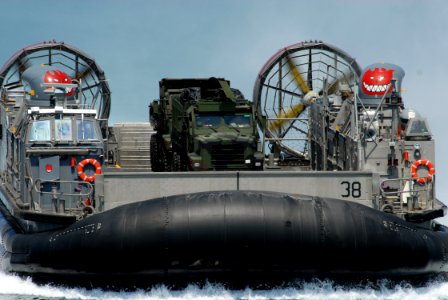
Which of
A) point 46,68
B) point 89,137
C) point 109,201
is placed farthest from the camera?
point 46,68

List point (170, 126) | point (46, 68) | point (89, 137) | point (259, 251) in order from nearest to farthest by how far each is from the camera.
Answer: point (259, 251), point (89, 137), point (170, 126), point (46, 68)

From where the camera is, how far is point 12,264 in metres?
19.1

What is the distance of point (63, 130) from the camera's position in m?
20.7

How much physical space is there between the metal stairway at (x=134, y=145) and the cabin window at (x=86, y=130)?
180 inches

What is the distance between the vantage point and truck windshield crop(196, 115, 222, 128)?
21359 mm

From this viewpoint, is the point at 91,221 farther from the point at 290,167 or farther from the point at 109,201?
the point at 290,167

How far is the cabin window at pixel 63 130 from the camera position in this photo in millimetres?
20547

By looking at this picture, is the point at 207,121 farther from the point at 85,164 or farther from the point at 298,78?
the point at 298,78

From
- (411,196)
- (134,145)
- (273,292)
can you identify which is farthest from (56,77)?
(273,292)

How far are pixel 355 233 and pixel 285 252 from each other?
1.02m

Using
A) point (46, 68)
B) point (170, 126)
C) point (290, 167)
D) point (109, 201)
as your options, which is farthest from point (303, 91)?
point (109, 201)

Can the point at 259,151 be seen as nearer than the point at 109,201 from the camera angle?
No

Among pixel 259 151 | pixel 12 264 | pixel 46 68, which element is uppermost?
pixel 46 68

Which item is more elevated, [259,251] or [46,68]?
[46,68]
